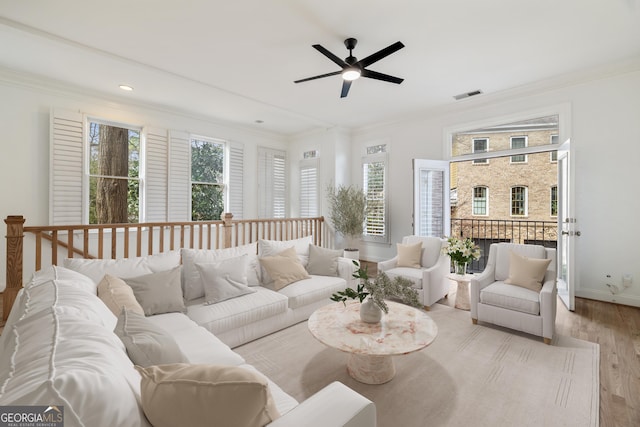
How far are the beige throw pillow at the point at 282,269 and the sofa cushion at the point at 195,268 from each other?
164 millimetres

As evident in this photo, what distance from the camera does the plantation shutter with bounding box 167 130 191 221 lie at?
5.23 meters

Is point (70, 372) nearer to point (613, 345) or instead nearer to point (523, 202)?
point (613, 345)

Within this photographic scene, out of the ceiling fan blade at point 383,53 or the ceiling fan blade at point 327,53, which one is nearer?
the ceiling fan blade at point 383,53

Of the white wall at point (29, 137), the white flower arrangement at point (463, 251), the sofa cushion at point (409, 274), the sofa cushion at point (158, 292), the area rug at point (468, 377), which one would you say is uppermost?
the white wall at point (29, 137)

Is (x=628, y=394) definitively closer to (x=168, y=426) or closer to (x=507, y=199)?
(x=168, y=426)

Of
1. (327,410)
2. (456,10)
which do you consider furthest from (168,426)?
(456,10)

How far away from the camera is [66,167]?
4.21 metres

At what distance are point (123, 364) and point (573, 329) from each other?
13.1 ft

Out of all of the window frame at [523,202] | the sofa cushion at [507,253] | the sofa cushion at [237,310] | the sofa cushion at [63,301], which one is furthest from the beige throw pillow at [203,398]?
the window frame at [523,202]

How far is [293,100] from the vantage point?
4.88 metres

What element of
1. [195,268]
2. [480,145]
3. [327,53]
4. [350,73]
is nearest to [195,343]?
[195,268]

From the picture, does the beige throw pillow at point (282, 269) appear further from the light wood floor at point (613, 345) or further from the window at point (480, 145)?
the window at point (480, 145)

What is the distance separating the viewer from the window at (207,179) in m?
5.70

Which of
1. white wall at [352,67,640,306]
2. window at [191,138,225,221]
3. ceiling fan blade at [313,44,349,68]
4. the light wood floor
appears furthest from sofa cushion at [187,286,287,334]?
white wall at [352,67,640,306]
